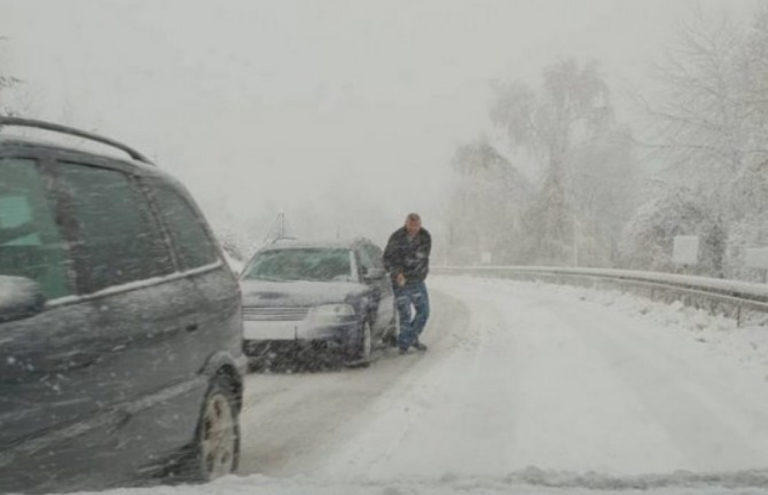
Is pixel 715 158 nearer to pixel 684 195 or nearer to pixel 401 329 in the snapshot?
pixel 684 195

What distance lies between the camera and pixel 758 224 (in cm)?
2353

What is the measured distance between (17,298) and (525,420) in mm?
4740

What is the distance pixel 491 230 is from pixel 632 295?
26.1 metres

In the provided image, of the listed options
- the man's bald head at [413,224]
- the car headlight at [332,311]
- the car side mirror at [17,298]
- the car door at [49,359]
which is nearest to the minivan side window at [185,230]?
the car door at [49,359]

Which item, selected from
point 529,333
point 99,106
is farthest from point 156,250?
point 99,106

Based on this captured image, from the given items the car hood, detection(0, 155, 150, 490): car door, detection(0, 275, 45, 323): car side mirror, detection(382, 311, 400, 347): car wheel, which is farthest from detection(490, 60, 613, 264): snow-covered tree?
detection(0, 275, 45, 323): car side mirror

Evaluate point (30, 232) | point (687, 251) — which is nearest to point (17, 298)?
point (30, 232)

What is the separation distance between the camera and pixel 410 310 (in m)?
11.6

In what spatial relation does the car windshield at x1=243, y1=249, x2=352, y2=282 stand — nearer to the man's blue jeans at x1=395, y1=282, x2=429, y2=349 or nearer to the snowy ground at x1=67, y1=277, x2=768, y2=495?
the man's blue jeans at x1=395, y1=282, x2=429, y2=349

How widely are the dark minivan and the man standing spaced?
6762 millimetres

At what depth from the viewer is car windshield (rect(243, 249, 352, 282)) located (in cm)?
1074

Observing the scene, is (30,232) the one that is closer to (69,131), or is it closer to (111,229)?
(111,229)

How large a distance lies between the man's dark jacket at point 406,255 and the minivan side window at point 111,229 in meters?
7.36

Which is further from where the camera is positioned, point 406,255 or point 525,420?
point 406,255
